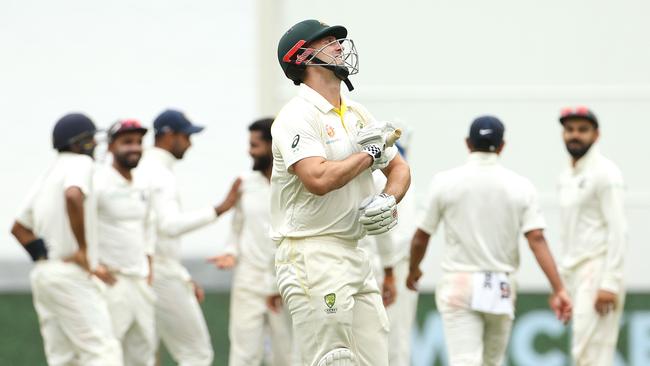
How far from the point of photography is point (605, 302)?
999cm

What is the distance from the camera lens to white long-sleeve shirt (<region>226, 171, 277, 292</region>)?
10734mm

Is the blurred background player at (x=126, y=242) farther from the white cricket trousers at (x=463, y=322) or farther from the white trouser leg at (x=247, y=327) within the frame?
the white cricket trousers at (x=463, y=322)

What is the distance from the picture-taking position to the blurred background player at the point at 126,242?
10508 millimetres

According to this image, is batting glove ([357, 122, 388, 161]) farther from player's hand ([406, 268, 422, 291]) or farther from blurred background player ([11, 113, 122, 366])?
blurred background player ([11, 113, 122, 366])

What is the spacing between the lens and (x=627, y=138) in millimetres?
12641

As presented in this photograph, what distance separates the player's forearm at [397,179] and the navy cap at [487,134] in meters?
1.92

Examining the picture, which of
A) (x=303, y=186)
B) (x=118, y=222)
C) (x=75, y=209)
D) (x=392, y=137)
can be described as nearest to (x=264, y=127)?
(x=118, y=222)

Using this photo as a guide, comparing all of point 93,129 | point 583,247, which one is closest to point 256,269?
point 93,129

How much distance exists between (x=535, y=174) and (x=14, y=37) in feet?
13.7

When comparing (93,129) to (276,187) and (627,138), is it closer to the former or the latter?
(276,187)

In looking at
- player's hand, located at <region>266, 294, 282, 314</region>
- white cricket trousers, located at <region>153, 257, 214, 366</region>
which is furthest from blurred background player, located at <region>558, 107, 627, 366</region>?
white cricket trousers, located at <region>153, 257, 214, 366</region>

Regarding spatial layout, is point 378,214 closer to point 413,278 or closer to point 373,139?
point 373,139

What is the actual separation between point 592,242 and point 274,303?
2109 millimetres

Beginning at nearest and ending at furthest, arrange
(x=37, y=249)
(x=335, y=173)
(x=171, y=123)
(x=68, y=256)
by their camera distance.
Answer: (x=335, y=173), (x=37, y=249), (x=68, y=256), (x=171, y=123)
